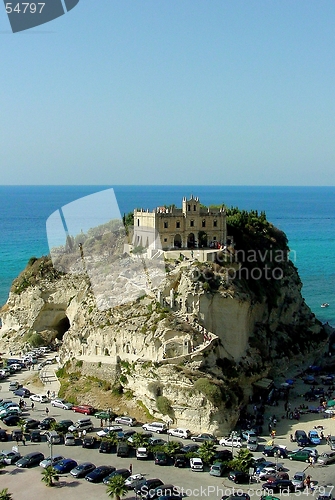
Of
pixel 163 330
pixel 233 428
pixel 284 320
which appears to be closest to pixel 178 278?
pixel 163 330

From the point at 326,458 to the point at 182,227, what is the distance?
2143 cm

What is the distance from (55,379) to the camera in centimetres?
4466

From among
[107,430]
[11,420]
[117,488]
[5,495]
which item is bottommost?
[107,430]

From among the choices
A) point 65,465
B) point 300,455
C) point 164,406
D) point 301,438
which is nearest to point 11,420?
point 65,465

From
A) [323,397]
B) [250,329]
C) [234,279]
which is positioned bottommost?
[323,397]

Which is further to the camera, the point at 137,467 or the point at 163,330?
the point at 163,330

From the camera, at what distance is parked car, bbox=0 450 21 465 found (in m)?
31.2

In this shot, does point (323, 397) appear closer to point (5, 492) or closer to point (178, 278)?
point (178, 278)

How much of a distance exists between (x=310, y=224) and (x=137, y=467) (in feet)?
399

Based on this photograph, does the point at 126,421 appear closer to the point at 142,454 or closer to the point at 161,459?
the point at 142,454

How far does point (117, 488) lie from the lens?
27.0 meters

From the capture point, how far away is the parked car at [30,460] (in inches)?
1222

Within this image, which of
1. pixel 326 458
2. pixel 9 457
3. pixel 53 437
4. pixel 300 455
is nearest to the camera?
pixel 9 457

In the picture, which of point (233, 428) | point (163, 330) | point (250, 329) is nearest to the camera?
point (233, 428)
